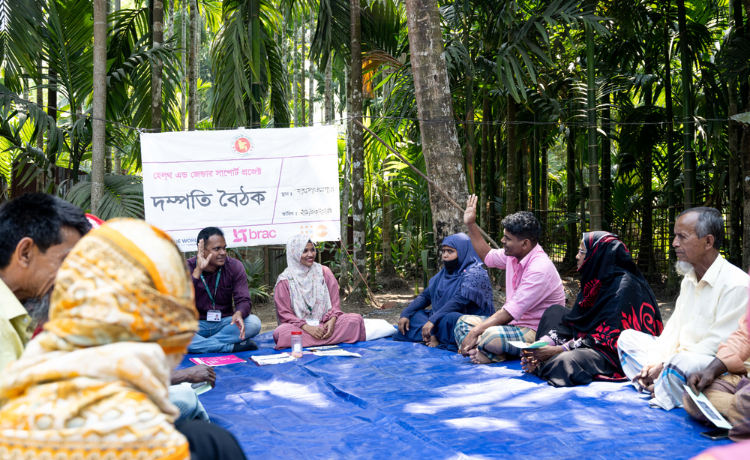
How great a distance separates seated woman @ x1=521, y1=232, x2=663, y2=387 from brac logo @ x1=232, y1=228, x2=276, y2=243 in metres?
2.64

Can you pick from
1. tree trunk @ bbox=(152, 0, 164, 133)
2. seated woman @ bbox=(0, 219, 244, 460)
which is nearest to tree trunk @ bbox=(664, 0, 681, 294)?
tree trunk @ bbox=(152, 0, 164, 133)

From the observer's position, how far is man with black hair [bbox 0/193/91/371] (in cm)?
152

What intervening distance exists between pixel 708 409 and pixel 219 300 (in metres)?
3.55

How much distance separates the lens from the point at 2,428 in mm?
1046

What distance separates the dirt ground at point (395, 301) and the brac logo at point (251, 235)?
159 cm

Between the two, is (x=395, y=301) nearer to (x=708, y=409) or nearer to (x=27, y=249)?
(x=708, y=409)

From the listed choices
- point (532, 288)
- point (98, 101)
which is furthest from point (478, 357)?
point (98, 101)

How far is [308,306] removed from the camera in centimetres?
499

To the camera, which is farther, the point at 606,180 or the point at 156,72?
the point at 606,180

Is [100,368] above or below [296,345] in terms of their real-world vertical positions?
above

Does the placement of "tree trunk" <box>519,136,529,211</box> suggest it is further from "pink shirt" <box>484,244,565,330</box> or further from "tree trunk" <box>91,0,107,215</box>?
"tree trunk" <box>91,0,107,215</box>

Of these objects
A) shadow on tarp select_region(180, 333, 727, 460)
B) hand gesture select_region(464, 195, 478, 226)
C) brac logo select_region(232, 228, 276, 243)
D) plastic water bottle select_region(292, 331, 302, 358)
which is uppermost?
hand gesture select_region(464, 195, 478, 226)

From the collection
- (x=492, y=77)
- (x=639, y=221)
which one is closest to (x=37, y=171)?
(x=492, y=77)

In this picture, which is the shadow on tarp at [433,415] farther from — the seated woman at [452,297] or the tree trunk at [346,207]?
the tree trunk at [346,207]
